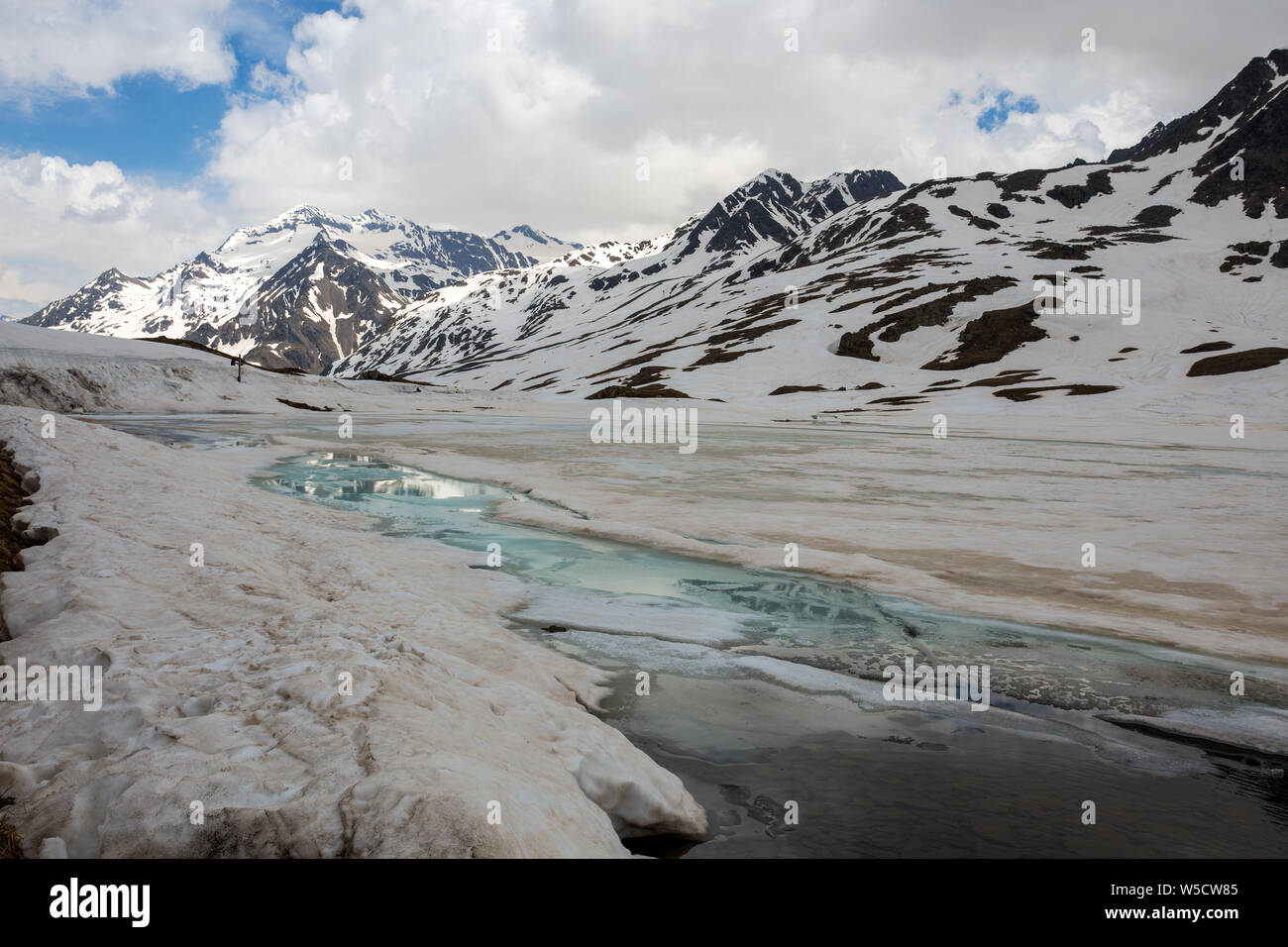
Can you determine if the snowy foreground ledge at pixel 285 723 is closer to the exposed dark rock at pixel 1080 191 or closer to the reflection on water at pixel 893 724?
the reflection on water at pixel 893 724

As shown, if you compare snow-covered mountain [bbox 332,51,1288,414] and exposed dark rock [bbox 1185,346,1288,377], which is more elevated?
snow-covered mountain [bbox 332,51,1288,414]

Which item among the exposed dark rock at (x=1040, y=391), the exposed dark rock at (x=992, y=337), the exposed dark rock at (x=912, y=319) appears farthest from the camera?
the exposed dark rock at (x=912, y=319)

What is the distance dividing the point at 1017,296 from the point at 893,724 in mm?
114292

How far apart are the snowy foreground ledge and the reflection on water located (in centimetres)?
81

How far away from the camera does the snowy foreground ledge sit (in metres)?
3.65

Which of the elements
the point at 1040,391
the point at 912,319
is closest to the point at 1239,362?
the point at 1040,391

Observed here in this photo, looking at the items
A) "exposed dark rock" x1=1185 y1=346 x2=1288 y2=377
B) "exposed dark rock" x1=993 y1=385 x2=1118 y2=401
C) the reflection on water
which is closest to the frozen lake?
the reflection on water

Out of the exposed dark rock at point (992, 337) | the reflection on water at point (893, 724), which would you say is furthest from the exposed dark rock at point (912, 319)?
the reflection on water at point (893, 724)

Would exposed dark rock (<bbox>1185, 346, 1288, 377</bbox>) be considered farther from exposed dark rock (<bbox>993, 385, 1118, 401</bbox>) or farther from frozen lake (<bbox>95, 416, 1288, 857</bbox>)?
frozen lake (<bbox>95, 416, 1288, 857</bbox>)

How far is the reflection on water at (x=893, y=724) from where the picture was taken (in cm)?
502

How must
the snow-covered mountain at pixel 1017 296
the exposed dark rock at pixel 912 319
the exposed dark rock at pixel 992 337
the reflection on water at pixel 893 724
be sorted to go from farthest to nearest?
the exposed dark rock at pixel 912 319
the exposed dark rock at pixel 992 337
the snow-covered mountain at pixel 1017 296
the reflection on water at pixel 893 724

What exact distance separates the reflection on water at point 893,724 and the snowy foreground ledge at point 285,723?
81 centimetres

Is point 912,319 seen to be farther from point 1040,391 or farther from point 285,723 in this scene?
point 285,723
